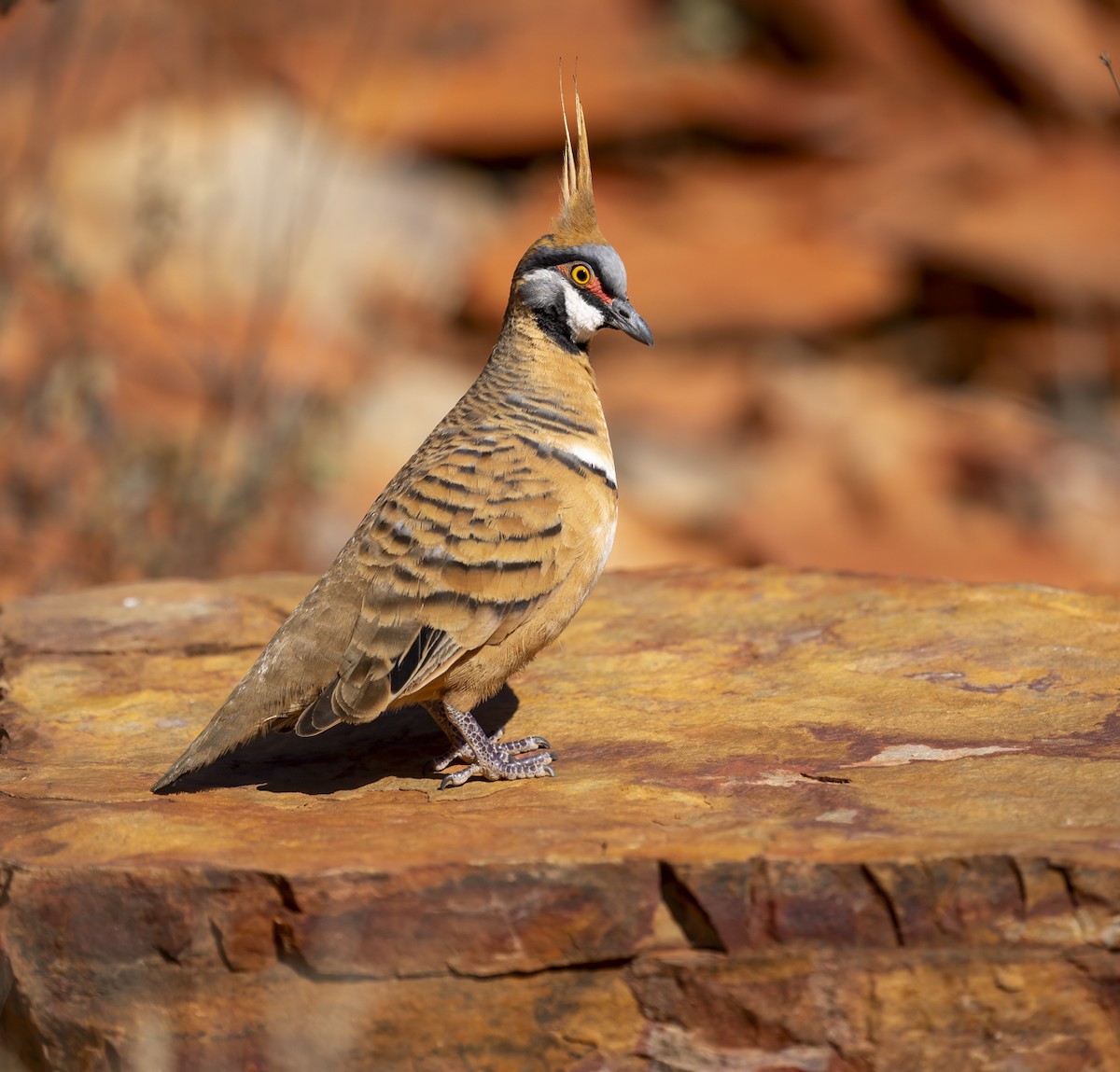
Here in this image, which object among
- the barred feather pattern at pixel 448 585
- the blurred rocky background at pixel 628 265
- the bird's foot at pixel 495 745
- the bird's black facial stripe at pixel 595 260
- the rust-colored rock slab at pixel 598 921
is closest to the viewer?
the rust-colored rock slab at pixel 598 921

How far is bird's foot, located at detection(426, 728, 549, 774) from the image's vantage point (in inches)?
201

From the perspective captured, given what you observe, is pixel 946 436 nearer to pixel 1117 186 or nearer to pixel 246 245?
pixel 1117 186

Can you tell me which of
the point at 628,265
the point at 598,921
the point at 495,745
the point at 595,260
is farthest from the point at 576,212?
the point at 628,265

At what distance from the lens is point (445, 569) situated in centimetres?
505

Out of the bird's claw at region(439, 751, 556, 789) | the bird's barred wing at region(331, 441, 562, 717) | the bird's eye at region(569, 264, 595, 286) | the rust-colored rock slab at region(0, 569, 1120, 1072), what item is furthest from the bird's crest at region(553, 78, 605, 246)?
the rust-colored rock slab at region(0, 569, 1120, 1072)

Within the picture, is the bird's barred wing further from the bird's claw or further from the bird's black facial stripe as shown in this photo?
the bird's black facial stripe

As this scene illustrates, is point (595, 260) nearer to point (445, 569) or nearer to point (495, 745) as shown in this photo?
point (445, 569)

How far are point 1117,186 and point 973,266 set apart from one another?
2.23m

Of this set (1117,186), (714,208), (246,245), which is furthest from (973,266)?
(246,245)

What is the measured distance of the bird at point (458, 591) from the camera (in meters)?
4.90

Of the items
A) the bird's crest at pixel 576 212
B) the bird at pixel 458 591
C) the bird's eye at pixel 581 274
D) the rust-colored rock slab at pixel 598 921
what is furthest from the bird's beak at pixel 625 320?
the rust-colored rock slab at pixel 598 921

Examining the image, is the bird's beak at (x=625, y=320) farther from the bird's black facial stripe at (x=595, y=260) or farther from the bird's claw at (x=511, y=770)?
the bird's claw at (x=511, y=770)

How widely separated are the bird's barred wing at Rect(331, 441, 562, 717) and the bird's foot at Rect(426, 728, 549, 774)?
0.36 meters

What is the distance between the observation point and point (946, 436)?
547 inches
